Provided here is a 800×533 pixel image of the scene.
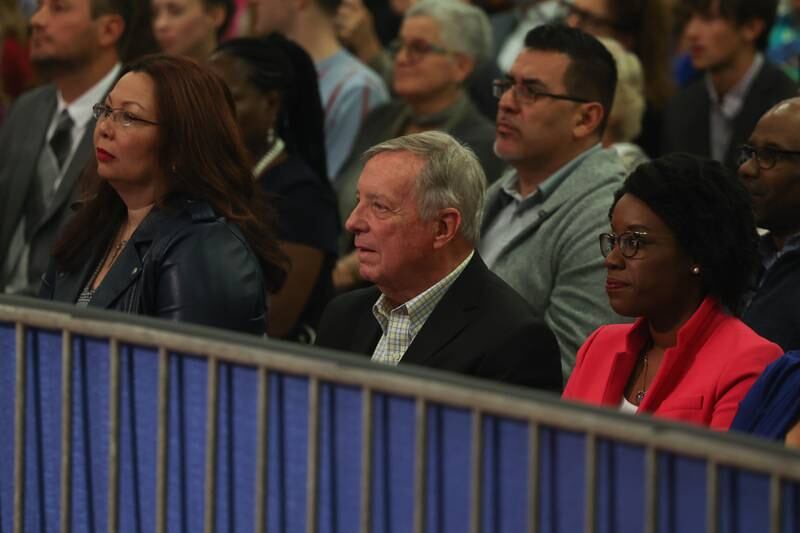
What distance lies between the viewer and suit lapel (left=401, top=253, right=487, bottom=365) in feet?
12.8

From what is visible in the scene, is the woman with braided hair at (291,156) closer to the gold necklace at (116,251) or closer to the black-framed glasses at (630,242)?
the gold necklace at (116,251)

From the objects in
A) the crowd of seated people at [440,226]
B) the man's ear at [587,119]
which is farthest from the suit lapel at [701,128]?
the man's ear at [587,119]

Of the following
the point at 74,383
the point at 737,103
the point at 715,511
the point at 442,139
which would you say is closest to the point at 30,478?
the point at 74,383

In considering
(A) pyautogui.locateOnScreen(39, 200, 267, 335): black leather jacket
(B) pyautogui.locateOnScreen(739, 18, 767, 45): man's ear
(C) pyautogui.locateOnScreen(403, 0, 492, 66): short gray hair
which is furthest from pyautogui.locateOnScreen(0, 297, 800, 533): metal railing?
(B) pyautogui.locateOnScreen(739, 18, 767, 45): man's ear

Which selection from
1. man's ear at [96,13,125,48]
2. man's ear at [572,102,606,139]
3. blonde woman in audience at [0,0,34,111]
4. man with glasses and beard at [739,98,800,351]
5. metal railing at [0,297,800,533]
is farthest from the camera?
blonde woman in audience at [0,0,34,111]

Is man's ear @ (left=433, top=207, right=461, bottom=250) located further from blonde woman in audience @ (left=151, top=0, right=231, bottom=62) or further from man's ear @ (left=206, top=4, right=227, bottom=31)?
man's ear @ (left=206, top=4, right=227, bottom=31)

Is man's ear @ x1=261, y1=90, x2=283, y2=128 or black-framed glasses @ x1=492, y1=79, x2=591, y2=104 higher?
black-framed glasses @ x1=492, y1=79, x2=591, y2=104

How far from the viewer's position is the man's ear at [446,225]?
4066mm

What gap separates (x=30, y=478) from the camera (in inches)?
104

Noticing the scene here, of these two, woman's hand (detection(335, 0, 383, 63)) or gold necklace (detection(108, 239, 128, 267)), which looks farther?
woman's hand (detection(335, 0, 383, 63))

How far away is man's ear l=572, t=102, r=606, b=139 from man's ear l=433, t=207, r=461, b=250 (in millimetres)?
1264

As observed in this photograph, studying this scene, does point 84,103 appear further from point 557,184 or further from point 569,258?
point 569,258

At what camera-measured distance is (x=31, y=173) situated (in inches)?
243

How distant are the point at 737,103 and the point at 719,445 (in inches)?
219
